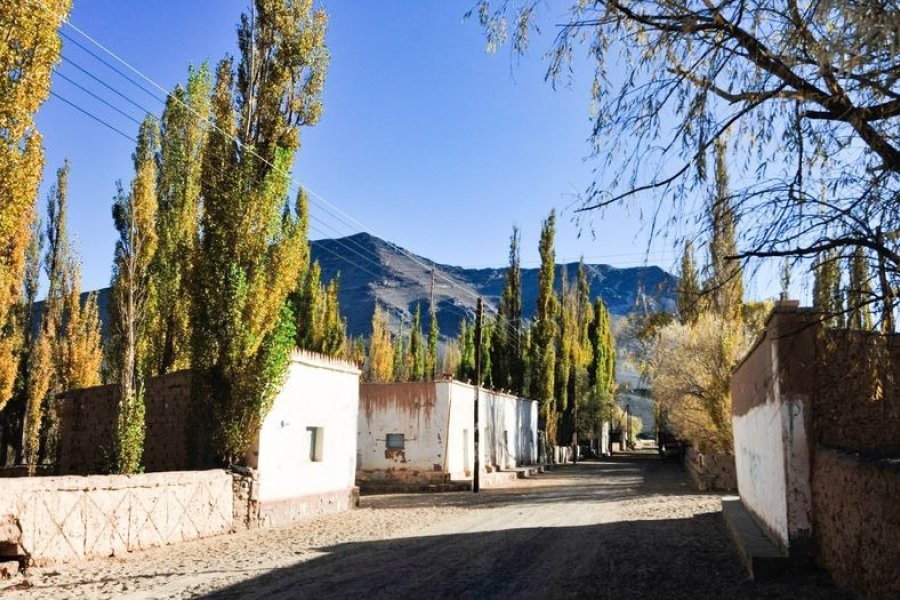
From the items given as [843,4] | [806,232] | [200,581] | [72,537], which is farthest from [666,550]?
[843,4]

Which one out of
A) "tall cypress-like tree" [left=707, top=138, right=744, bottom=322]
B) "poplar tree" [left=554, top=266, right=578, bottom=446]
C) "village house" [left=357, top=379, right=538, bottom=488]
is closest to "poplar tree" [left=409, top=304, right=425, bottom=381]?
"poplar tree" [left=554, top=266, right=578, bottom=446]

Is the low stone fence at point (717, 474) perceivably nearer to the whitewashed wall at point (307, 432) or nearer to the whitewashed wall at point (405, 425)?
the whitewashed wall at point (405, 425)

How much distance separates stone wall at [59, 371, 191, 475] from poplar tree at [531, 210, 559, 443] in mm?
29128

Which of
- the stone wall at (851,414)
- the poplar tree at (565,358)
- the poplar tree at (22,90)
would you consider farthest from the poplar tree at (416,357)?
the stone wall at (851,414)

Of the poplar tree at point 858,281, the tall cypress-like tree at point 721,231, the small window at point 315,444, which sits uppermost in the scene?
the tall cypress-like tree at point 721,231

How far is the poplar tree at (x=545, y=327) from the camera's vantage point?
1727 inches

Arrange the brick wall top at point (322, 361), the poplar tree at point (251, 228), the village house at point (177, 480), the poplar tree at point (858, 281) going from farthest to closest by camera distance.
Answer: the brick wall top at point (322, 361) < the poplar tree at point (251, 228) < the village house at point (177, 480) < the poplar tree at point (858, 281)

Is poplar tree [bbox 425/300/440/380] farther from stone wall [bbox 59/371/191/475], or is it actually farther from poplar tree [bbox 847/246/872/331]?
poplar tree [bbox 847/246/872/331]

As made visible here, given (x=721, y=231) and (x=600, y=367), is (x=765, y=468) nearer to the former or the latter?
(x=721, y=231)

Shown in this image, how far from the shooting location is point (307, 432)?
711 inches

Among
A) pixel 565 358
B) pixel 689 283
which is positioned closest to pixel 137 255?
pixel 689 283

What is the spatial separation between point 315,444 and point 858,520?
14.1 meters

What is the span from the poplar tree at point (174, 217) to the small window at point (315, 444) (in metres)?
5.30

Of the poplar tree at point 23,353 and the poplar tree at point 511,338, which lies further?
the poplar tree at point 511,338
